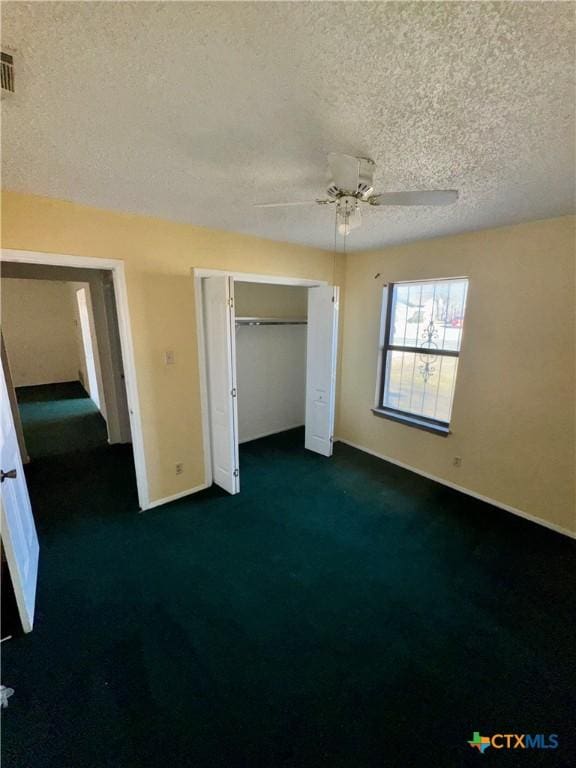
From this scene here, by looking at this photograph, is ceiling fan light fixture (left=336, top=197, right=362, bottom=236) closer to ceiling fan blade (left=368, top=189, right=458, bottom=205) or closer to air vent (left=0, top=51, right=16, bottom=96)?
ceiling fan blade (left=368, top=189, right=458, bottom=205)

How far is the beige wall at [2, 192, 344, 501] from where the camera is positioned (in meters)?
2.17

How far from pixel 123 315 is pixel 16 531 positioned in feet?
5.39

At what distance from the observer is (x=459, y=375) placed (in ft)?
10.4

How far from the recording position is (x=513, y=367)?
2.81 m

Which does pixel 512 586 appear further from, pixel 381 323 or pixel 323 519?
pixel 381 323

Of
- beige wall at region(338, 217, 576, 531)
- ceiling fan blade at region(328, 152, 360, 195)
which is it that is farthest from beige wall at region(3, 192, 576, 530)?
ceiling fan blade at region(328, 152, 360, 195)

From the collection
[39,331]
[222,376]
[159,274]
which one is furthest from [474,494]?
[39,331]

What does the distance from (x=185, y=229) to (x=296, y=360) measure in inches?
99.8

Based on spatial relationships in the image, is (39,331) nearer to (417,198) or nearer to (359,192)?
(359,192)

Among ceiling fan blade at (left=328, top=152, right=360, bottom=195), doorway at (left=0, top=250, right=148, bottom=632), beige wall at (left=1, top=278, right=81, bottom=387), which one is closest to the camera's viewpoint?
ceiling fan blade at (left=328, top=152, right=360, bottom=195)

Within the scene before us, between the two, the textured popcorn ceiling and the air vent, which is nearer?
the textured popcorn ceiling

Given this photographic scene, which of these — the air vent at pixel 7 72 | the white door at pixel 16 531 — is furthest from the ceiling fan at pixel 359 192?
the white door at pixel 16 531

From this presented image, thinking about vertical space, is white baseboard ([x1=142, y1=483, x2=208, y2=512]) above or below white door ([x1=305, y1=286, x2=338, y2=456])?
below

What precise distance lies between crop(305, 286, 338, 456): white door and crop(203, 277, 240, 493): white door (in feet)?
4.25
